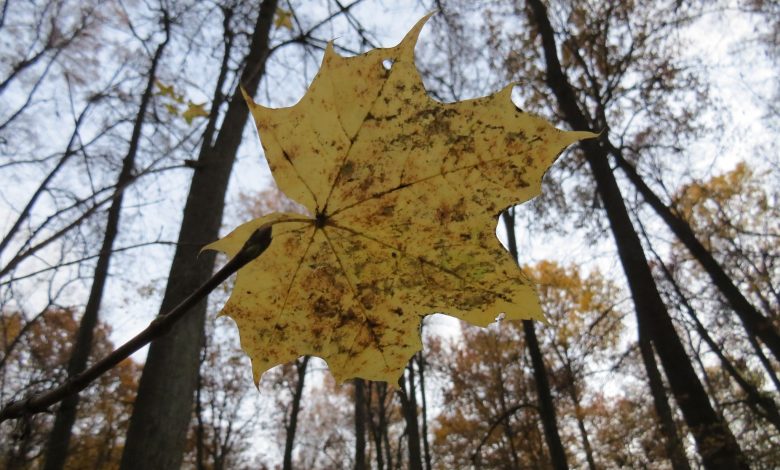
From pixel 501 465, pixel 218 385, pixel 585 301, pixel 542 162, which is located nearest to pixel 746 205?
pixel 585 301

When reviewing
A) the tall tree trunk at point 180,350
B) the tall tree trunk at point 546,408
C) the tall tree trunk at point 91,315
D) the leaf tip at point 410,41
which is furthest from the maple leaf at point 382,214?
the tall tree trunk at point 91,315

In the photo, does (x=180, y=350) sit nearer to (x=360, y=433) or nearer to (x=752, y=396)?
(x=752, y=396)

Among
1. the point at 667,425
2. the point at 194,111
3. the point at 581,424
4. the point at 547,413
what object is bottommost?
the point at 667,425

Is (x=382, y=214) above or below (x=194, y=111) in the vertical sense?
below

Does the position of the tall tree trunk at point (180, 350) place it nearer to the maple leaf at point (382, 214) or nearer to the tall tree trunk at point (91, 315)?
the maple leaf at point (382, 214)

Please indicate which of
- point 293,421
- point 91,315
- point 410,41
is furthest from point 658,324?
point 293,421

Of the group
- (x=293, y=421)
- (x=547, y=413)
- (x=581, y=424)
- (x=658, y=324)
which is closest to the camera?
(x=658, y=324)

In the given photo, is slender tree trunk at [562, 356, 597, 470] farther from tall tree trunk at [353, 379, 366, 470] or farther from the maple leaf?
the maple leaf

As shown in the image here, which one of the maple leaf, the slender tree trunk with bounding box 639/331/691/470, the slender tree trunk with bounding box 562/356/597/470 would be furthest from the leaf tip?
the slender tree trunk with bounding box 562/356/597/470
